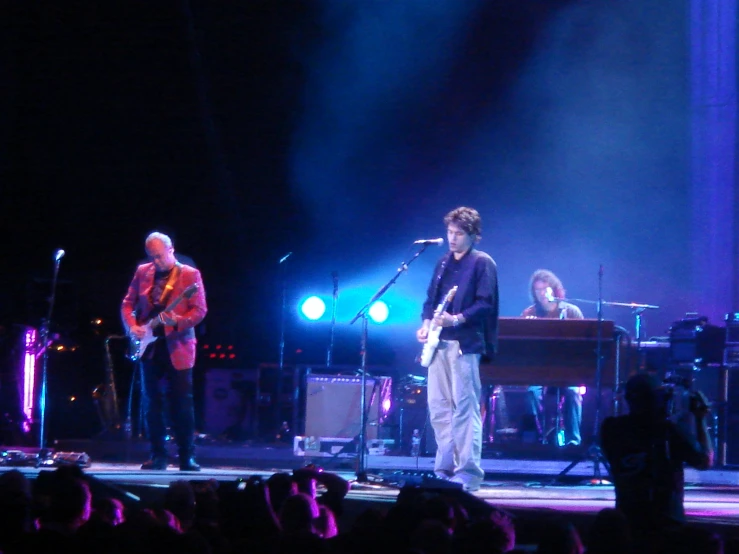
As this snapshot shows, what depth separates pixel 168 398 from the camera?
8.32 meters

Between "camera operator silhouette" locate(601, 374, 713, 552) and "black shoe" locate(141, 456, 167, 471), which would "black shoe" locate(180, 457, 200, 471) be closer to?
"black shoe" locate(141, 456, 167, 471)

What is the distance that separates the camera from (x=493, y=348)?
7.11 m

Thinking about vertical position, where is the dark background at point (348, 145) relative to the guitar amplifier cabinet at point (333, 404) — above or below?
above

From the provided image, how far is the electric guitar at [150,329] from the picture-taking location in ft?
26.7

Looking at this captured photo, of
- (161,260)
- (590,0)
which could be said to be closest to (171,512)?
(161,260)

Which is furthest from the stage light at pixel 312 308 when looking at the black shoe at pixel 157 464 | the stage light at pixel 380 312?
the black shoe at pixel 157 464

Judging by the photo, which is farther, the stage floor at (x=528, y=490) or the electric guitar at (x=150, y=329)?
the electric guitar at (x=150, y=329)

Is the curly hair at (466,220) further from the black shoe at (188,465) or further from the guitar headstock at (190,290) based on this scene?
the black shoe at (188,465)

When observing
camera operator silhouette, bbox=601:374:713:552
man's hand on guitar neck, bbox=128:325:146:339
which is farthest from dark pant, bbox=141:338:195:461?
camera operator silhouette, bbox=601:374:713:552

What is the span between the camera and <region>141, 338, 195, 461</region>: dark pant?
817cm

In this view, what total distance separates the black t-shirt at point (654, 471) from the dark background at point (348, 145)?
7222 millimetres

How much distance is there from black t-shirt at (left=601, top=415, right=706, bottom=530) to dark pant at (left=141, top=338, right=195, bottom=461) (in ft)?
13.2

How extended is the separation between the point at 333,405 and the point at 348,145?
4.20 metres

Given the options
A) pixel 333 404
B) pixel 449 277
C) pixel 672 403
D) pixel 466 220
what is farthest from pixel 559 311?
pixel 672 403
